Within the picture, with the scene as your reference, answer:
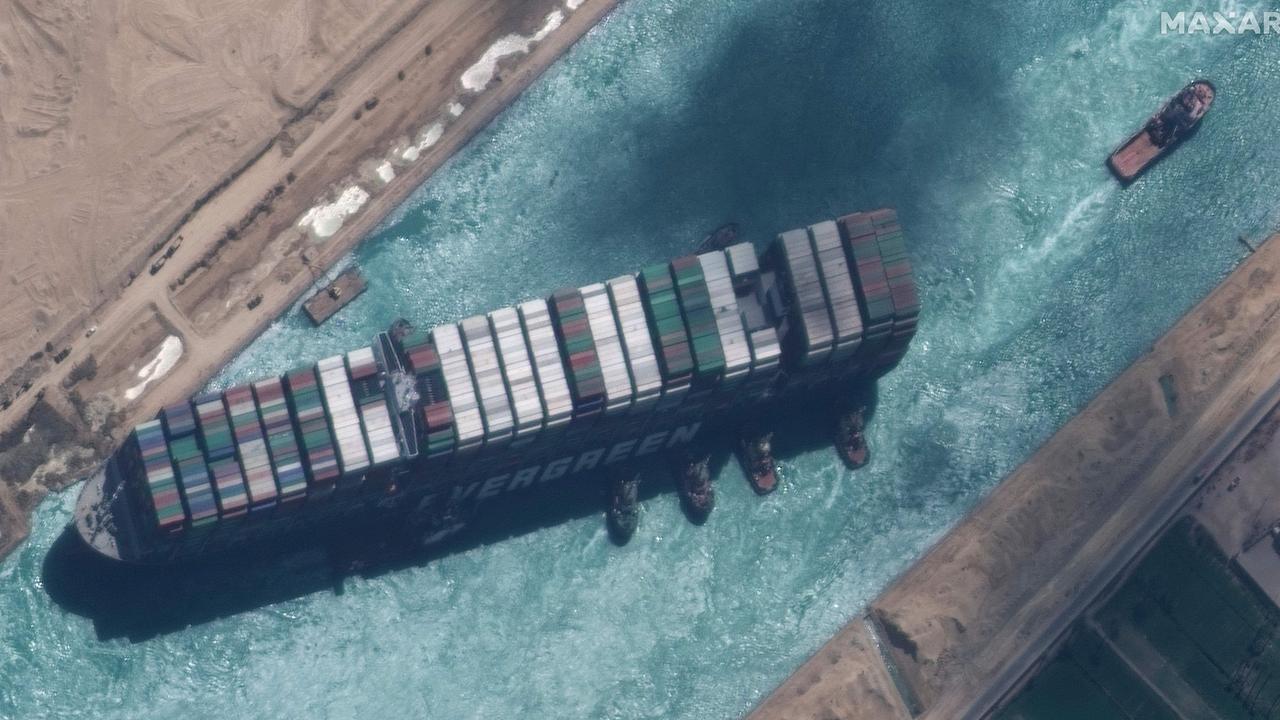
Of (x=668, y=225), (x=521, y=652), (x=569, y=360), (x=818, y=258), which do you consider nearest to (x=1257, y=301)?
(x=818, y=258)

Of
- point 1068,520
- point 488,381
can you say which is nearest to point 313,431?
point 488,381

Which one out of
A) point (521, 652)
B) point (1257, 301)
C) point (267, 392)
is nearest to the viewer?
point (267, 392)

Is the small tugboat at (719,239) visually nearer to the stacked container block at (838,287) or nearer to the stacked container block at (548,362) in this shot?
the stacked container block at (838,287)

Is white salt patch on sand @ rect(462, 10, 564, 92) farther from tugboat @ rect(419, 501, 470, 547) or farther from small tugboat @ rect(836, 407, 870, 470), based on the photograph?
small tugboat @ rect(836, 407, 870, 470)

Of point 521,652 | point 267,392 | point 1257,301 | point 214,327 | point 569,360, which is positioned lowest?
point 1257,301

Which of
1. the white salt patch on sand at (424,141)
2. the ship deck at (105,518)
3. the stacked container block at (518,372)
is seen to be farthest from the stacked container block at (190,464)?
the white salt patch on sand at (424,141)

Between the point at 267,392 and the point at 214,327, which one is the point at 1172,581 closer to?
the point at 267,392

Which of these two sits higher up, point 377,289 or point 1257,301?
point 377,289
